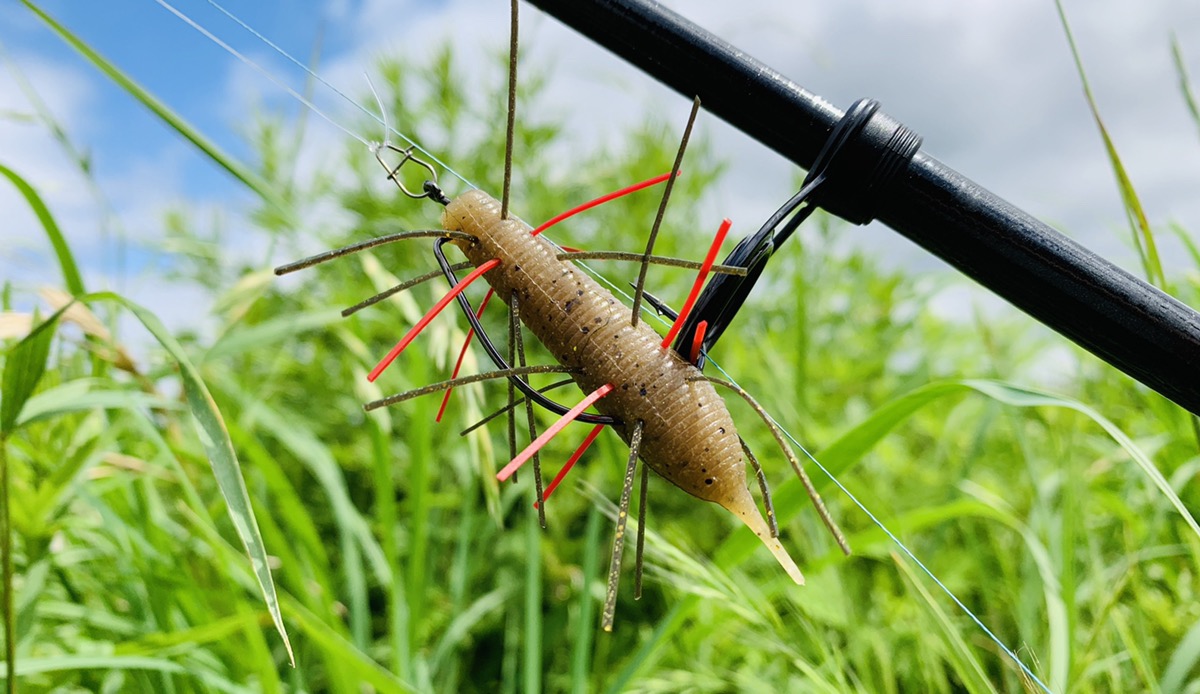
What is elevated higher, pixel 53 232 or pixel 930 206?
pixel 53 232

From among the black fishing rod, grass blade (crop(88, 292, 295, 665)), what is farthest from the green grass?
the black fishing rod

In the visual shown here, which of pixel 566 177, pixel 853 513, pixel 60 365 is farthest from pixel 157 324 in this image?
pixel 566 177

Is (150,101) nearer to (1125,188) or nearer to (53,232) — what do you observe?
(53,232)

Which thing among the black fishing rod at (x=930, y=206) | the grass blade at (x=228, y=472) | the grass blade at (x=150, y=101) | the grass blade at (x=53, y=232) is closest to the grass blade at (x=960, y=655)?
the black fishing rod at (x=930, y=206)

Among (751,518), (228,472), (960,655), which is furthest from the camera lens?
(960,655)

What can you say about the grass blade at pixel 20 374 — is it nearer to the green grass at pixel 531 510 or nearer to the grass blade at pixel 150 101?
the green grass at pixel 531 510

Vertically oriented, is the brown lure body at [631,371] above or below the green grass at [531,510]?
below

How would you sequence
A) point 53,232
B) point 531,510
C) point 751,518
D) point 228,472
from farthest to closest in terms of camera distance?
point 531,510 → point 53,232 → point 228,472 → point 751,518

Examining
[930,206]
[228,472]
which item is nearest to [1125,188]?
[930,206]
